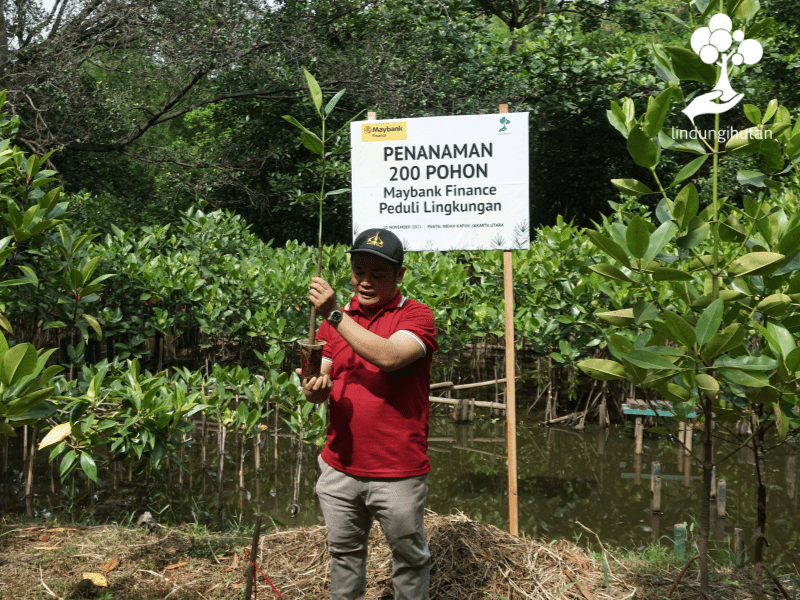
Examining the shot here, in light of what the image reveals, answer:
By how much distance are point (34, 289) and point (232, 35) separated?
677cm

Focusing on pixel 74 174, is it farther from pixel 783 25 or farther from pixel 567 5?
pixel 783 25

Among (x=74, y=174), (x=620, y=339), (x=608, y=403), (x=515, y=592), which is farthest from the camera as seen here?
(x=74, y=174)

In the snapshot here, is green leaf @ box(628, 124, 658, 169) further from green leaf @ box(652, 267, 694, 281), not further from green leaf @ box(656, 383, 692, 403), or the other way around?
green leaf @ box(656, 383, 692, 403)

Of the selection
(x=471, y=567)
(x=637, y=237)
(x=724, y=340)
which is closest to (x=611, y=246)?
(x=637, y=237)

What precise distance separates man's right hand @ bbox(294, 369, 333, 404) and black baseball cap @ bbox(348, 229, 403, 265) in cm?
49

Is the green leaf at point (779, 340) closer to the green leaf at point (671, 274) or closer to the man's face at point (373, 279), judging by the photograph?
the green leaf at point (671, 274)

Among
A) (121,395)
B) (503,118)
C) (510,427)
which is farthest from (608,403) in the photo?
(121,395)

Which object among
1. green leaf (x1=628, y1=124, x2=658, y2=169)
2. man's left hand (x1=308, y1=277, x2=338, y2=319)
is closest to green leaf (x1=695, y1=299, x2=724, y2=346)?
green leaf (x1=628, y1=124, x2=658, y2=169)

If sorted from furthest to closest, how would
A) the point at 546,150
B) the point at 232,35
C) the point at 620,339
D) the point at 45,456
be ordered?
the point at 546,150, the point at 232,35, the point at 45,456, the point at 620,339

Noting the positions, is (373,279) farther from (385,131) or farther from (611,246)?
(385,131)

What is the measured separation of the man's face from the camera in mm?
2609

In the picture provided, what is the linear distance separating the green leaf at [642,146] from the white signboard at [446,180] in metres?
1.81

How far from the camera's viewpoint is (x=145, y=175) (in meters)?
13.9

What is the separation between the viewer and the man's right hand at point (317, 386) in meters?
2.45
